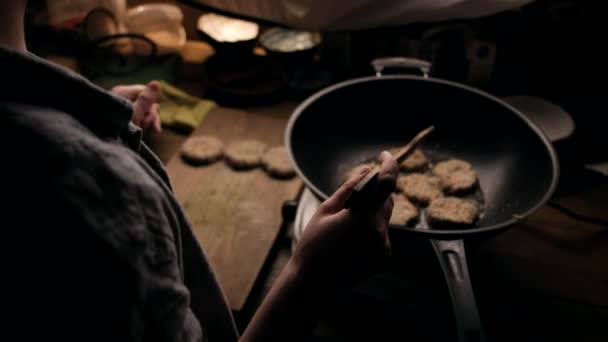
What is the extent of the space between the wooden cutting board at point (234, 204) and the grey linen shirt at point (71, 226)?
0.54m

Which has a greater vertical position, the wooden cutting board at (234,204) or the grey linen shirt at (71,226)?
the grey linen shirt at (71,226)

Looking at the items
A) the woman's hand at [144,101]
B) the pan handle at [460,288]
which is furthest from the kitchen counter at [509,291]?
the woman's hand at [144,101]

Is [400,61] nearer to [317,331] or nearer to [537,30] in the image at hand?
[537,30]

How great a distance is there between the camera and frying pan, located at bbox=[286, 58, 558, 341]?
3.55 ft

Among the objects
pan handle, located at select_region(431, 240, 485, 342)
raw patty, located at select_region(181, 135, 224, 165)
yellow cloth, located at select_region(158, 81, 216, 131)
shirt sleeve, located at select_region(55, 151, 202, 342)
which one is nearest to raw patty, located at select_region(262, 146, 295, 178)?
raw patty, located at select_region(181, 135, 224, 165)

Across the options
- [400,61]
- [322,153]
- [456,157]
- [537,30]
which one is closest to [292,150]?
[322,153]

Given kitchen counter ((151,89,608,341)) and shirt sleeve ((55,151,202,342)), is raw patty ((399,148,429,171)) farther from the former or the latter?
shirt sleeve ((55,151,202,342))

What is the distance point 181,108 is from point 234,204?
45 centimetres

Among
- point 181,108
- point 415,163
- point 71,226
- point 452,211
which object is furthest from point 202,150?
point 71,226

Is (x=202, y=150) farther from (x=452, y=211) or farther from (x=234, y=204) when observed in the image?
(x=452, y=211)

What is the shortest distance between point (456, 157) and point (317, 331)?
0.59 meters

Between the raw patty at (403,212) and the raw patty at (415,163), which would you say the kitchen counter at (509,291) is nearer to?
the raw patty at (403,212)

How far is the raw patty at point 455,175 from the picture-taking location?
1.12 m

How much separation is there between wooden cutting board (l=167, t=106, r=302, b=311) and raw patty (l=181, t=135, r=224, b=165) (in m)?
0.02
